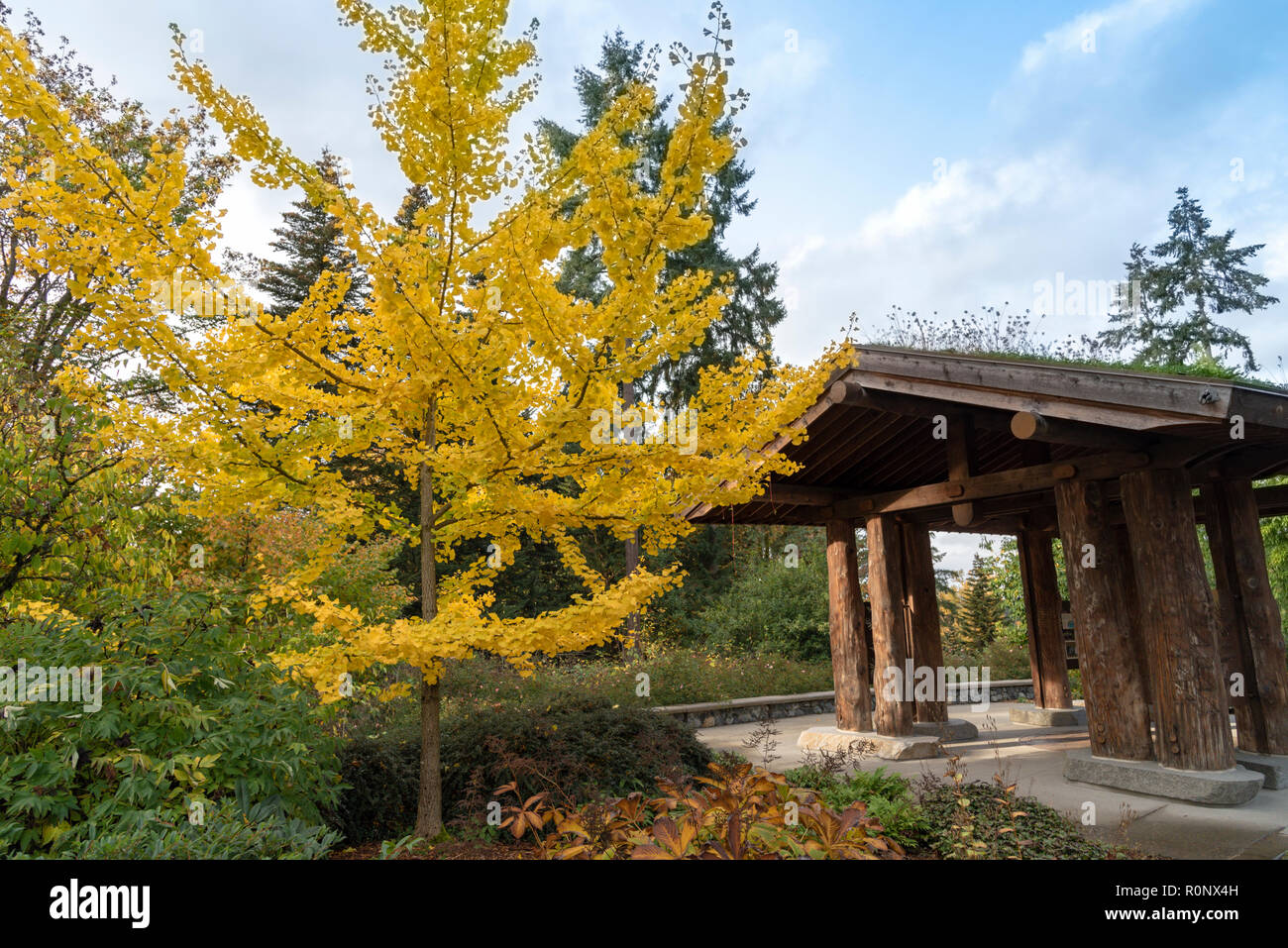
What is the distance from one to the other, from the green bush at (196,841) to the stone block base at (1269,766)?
7659mm

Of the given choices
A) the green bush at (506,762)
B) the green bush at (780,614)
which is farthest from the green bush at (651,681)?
the green bush at (506,762)

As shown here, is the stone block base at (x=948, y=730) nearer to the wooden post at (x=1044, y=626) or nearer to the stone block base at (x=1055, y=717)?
the stone block base at (x=1055, y=717)

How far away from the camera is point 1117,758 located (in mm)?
6320

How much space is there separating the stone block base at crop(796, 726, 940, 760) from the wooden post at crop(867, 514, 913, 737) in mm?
148

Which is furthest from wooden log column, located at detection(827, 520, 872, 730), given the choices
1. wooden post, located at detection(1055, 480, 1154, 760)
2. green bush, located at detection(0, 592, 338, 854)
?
green bush, located at detection(0, 592, 338, 854)

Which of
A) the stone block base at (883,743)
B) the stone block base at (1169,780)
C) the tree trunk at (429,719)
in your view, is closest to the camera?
the tree trunk at (429,719)

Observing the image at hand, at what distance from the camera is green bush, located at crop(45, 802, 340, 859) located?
9.11 feet

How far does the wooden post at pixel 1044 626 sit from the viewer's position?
10266 mm
